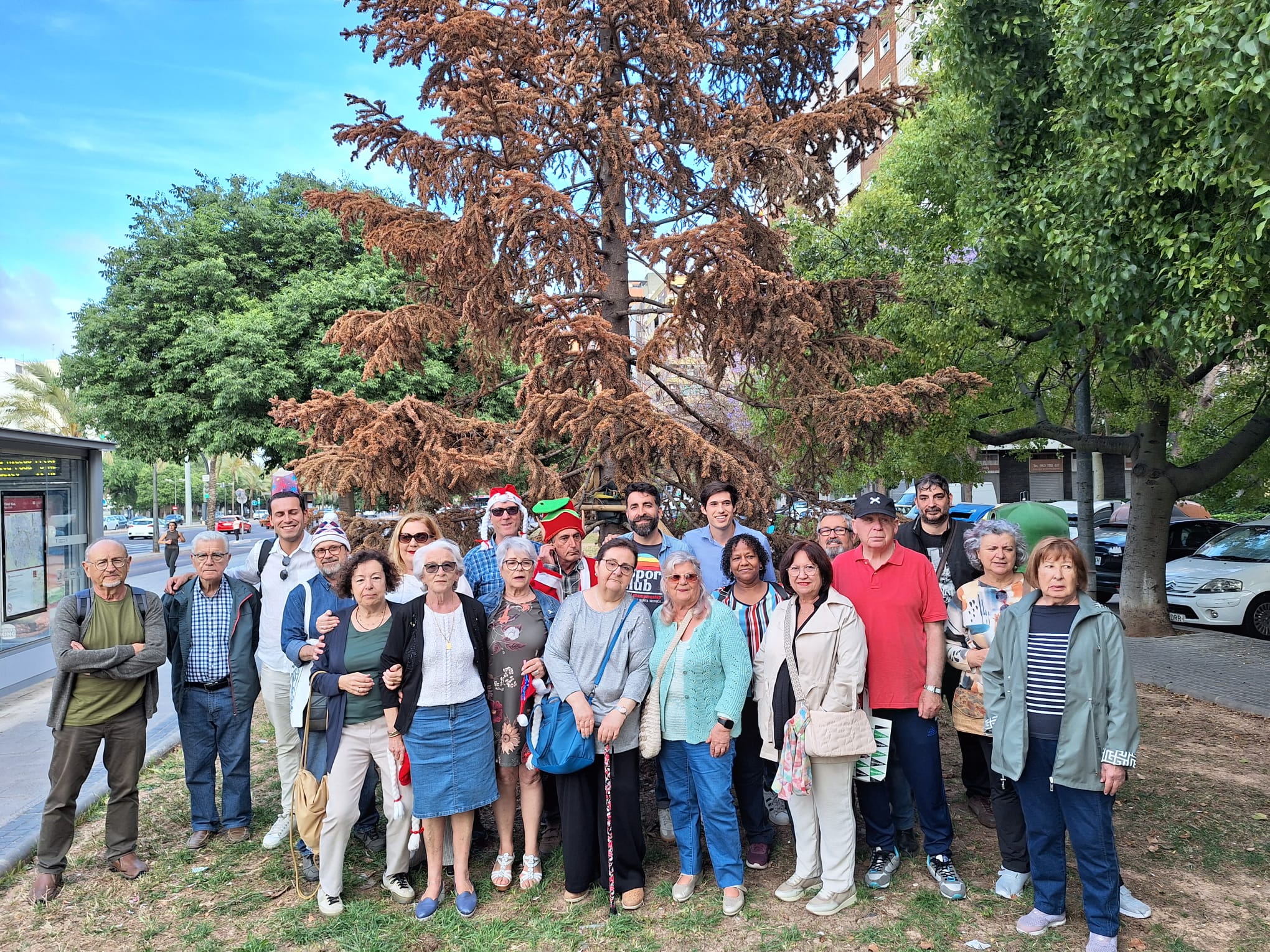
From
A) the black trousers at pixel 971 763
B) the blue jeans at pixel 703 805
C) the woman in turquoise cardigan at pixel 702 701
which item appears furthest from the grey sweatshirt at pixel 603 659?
the black trousers at pixel 971 763

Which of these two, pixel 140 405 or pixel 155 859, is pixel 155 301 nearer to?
pixel 140 405

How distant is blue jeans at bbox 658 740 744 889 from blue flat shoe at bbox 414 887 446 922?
1265 mm

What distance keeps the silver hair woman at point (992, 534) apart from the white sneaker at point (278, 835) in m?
4.33

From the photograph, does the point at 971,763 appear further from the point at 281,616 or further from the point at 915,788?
the point at 281,616

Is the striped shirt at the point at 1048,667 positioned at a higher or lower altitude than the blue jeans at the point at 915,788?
higher

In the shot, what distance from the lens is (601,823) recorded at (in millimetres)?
4227

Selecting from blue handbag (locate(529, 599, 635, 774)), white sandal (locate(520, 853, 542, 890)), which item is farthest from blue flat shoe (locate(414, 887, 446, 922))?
blue handbag (locate(529, 599, 635, 774))

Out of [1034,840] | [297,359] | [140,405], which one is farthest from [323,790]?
[140,405]

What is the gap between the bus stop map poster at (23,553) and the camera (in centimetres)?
850

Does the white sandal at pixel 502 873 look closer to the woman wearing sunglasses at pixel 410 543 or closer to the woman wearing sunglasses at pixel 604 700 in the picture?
the woman wearing sunglasses at pixel 604 700

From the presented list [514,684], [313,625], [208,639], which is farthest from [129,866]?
[514,684]

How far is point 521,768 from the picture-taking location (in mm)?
4355

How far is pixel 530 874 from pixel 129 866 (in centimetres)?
232

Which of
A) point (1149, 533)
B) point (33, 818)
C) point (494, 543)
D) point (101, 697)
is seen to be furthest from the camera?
point (1149, 533)
